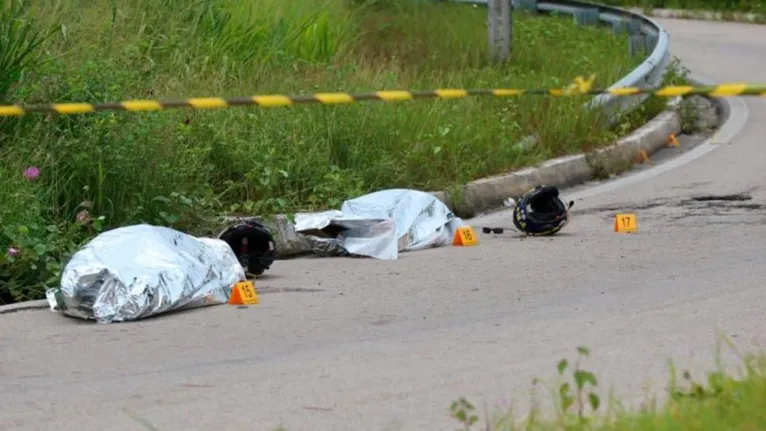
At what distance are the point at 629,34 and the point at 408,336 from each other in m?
13.3

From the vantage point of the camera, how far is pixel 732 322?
7.23m

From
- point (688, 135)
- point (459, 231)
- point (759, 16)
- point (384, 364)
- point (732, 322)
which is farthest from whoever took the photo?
point (759, 16)

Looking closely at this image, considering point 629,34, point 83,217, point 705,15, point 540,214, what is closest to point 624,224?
point 540,214

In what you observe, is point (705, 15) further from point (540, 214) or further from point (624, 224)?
point (540, 214)

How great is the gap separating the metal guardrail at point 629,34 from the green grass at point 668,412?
26.7 feet

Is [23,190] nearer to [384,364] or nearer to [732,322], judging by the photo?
[384,364]

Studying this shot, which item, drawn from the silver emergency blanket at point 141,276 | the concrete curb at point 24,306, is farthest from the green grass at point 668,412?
the concrete curb at point 24,306

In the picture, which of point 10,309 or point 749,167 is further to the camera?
point 749,167

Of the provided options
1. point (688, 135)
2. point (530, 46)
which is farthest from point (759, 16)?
point (688, 135)

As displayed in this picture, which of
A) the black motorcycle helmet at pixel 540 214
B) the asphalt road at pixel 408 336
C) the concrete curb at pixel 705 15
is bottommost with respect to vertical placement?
the asphalt road at pixel 408 336

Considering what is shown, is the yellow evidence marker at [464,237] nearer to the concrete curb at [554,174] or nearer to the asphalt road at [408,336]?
the asphalt road at [408,336]

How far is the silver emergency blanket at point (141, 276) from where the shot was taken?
774 centimetres

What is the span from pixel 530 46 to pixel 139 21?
5475 mm

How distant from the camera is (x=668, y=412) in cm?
509
